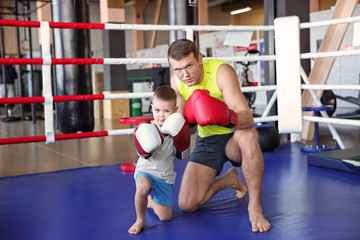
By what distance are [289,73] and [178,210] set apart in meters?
1.88

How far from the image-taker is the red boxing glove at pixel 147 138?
5.06 feet

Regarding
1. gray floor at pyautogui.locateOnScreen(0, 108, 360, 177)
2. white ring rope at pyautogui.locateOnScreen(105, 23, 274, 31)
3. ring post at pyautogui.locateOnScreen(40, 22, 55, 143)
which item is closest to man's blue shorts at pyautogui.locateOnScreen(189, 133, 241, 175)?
ring post at pyautogui.locateOnScreen(40, 22, 55, 143)

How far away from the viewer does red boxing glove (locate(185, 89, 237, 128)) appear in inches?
61.8

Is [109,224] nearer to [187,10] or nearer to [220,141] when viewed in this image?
[220,141]

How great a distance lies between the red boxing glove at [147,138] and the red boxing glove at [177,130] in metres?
0.04

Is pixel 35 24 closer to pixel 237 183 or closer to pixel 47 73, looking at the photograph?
pixel 47 73

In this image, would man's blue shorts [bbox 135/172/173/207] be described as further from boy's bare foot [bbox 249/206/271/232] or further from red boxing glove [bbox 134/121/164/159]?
boy's bare foot [bbox 249/206/271/232]

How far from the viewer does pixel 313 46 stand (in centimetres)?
999

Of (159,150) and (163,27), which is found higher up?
(163,27)

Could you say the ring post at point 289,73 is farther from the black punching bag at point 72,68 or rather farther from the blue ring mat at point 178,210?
the black punching bag at point 72,68

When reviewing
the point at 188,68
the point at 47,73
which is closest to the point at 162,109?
the point at 188,68

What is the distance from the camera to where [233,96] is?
1.76 metres

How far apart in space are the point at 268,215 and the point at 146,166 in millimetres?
558

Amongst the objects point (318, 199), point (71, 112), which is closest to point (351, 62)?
point (71, 112)
